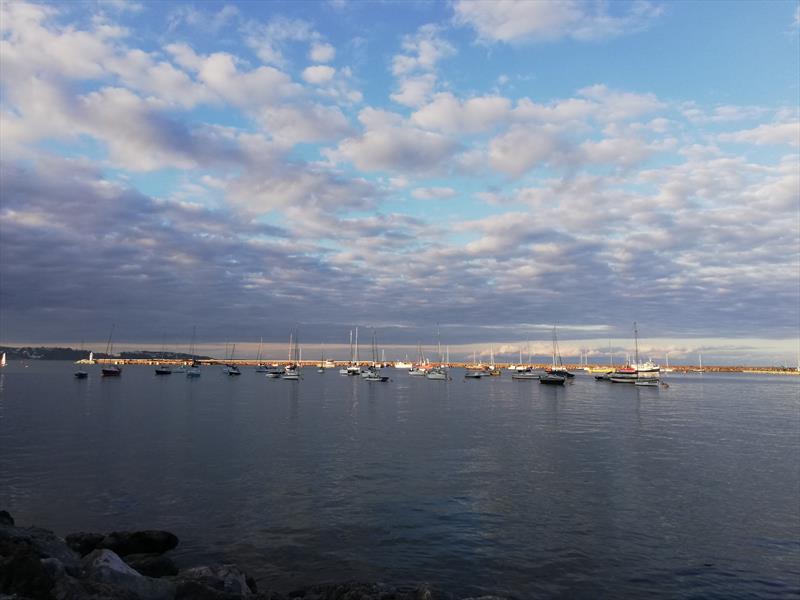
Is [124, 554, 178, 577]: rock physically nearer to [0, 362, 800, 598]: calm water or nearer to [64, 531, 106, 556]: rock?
[64, 531, 106, 556]: rock

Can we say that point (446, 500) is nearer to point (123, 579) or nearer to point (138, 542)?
point (138, 542)

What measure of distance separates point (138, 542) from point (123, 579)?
642cm

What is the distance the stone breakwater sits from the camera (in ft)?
41.5

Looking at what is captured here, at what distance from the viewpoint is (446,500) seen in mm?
27250

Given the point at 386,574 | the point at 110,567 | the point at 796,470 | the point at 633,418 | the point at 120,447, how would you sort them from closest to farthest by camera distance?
the point at 110,567, the point at 386,574, the point at 796,470, the point at 120,447, the point at 633,418

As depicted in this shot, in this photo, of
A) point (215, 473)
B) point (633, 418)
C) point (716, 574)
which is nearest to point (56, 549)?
point (215, 473)

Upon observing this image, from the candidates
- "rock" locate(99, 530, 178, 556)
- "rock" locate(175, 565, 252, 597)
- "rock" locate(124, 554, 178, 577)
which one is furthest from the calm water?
"rock" locate(175, 565, 252, 597)

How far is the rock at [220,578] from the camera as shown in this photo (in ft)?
48.1

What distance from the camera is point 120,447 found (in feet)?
137

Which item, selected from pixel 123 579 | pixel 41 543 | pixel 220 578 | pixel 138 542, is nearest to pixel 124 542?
pixel 138 542

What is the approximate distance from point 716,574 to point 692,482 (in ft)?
46.9

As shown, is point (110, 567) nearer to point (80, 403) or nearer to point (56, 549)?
point (56, 549)

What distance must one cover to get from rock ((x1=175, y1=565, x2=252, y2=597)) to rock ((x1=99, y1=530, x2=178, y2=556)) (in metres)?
5.20

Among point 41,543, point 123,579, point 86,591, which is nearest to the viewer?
point 86,591
